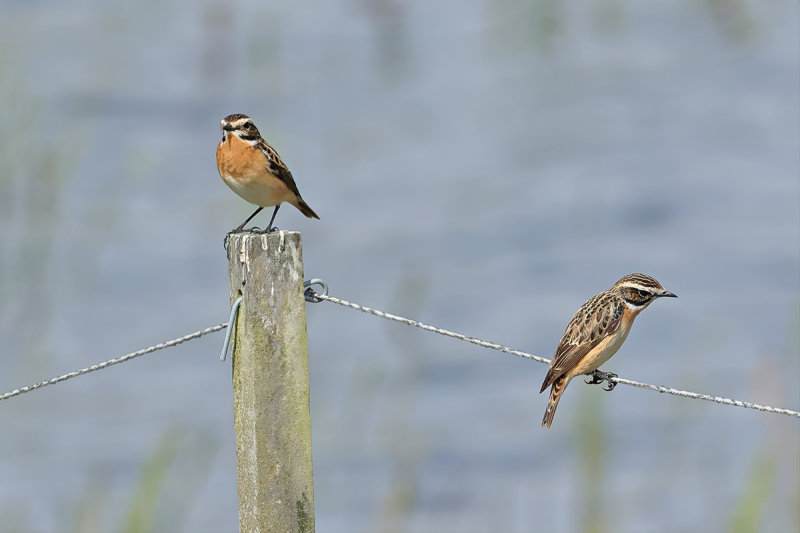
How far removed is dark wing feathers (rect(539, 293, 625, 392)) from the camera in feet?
28.5

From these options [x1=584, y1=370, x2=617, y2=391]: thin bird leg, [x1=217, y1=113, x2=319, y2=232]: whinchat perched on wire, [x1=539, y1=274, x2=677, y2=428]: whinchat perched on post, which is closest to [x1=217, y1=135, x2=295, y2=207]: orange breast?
[x1=217, y1=113, x2=319, y2=232]: whinchat perched on wire

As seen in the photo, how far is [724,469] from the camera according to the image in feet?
64.6

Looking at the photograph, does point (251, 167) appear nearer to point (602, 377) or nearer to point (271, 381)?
point (602, 377)

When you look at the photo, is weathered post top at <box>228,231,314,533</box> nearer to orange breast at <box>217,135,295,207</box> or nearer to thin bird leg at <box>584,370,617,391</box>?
orange breast at <box>217,135,295,207</box>

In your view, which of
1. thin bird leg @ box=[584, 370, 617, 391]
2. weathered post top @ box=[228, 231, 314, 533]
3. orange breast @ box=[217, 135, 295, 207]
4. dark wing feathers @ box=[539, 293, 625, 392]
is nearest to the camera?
weathered post top @ box=[228, 231, 314, 533]

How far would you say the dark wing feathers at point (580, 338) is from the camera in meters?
8.67

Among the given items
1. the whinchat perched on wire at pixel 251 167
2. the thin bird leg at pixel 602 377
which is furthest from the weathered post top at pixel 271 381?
the thin bird leg at pixel 602 377

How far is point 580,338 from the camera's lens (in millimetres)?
8703

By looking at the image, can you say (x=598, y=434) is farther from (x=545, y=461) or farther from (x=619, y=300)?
(x=545, y=461)

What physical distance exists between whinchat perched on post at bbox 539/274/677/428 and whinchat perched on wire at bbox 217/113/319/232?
2.03m

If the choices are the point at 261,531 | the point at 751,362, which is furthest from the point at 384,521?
the point at 751,362

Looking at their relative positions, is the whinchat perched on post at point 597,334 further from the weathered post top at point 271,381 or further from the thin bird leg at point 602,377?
the weathered post top at point 271,381

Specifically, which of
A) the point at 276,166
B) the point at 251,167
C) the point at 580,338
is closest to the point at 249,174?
the point at 251,167

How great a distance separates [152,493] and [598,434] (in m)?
2.83
